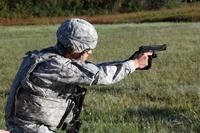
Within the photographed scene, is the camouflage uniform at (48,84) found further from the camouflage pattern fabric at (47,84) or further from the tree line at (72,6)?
the tree line at (72,6)

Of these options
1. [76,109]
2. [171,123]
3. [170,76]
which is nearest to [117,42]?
[170,76]

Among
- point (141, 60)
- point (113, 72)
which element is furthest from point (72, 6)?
point (113, 72)

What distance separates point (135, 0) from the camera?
66438mm

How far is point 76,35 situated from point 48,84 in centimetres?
43

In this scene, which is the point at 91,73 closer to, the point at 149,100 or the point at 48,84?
the point at 48,84

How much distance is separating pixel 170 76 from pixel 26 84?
9096mm

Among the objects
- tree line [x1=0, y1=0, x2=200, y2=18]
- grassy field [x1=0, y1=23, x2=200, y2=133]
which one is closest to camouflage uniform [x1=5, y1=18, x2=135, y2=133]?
grassy field [x1=0, y1=23, x2=200, y2=133]

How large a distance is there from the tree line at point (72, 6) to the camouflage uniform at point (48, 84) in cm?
5775

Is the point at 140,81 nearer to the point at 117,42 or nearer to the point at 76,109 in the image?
the point at 76,109

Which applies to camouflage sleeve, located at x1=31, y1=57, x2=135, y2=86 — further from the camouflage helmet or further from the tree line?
the tree line

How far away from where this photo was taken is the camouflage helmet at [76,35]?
15.8ft

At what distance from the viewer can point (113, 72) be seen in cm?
488

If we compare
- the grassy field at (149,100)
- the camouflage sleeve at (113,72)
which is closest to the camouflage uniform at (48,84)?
the camouflage sleeve at (113,72)

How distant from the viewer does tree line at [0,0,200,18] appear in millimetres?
63562
